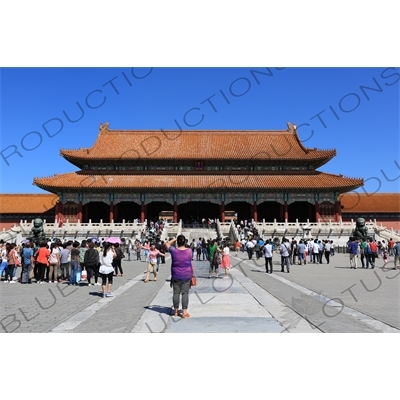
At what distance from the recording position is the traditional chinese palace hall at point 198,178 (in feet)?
135

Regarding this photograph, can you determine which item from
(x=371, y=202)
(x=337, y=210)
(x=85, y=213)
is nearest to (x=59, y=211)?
(x=85, y=213)

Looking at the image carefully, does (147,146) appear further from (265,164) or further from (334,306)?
(334,306)

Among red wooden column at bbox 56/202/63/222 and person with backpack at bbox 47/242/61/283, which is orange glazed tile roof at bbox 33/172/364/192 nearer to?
red wooden column at bbox 56/202/63/222

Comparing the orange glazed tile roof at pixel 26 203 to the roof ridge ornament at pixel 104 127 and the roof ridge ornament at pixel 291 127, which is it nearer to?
the roof ridge ornament at pixel 104 127

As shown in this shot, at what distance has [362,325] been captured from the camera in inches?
277

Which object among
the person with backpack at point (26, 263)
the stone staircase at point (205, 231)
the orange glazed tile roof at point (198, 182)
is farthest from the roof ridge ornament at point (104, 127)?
the person with backpack at point (26, 263)

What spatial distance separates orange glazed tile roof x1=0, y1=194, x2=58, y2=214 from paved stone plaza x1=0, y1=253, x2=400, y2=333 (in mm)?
33529

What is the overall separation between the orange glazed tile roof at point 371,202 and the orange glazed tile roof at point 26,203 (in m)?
33.3

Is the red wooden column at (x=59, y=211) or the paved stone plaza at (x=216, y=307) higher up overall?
the red wooden column at (x=59, y=211)

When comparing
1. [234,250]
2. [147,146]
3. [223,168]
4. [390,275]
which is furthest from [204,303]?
[147,146]

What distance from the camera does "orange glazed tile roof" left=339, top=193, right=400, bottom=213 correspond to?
44062 millimetres

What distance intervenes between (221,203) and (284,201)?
646cm

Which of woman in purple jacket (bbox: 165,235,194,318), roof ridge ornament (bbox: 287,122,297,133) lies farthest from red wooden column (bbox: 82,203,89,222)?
woman in purple jacket (bbox: 165,235,194,318)

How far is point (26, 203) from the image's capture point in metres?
45.5
